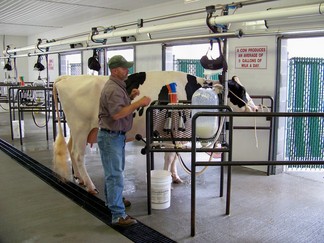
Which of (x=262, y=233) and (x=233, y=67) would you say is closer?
(x=262, y=233)

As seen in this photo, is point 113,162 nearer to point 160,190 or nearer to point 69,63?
Result: point 160,190

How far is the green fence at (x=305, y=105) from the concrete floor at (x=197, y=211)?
1.27 ft

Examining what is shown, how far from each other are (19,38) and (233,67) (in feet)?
32.8

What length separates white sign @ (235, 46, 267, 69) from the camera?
473 centimetres

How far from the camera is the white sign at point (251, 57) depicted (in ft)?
15.5

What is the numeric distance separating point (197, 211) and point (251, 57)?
252 cm

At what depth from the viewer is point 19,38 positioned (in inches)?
496

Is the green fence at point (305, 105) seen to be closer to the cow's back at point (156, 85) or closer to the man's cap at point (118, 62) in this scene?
the cow's back at point (156, 85)

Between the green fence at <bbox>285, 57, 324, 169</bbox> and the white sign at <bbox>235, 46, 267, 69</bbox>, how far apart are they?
396 millimetres

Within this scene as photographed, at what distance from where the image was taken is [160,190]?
328 cm

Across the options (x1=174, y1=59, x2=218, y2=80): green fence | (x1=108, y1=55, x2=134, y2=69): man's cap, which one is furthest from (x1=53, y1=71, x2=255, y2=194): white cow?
(x1=174, y1=59, x2=218, y2=80): green fence

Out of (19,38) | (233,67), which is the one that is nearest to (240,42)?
(233,67)

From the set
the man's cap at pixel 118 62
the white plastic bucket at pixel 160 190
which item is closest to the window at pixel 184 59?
the white plastic bucket at pixel 160 190

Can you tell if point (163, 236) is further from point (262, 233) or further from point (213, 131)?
point (213, 131)
